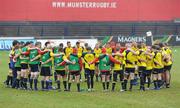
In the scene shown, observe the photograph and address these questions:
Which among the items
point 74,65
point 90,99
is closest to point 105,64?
point 74,65

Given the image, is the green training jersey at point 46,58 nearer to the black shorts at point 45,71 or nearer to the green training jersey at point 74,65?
the black shorts at point 45,71

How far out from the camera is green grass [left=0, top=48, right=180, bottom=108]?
69.4 feet

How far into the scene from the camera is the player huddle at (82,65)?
25.7 m

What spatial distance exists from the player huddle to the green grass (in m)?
0.68

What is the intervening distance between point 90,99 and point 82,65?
417 centimetres

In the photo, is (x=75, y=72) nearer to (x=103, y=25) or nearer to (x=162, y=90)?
(x=162, y=90)

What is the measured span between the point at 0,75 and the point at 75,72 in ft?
27.4

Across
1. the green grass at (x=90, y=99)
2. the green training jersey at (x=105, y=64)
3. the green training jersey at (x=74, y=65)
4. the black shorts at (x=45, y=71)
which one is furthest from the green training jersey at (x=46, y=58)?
the green training jersey at (x=105, y=64)

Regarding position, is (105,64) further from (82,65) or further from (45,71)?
(45,71)

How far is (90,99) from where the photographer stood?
75.0ft

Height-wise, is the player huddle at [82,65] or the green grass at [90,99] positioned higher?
the player huddle at [82,65]

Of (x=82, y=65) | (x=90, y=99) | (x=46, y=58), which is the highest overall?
(x=46, y=58)

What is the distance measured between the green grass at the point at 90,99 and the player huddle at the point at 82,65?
681 mm

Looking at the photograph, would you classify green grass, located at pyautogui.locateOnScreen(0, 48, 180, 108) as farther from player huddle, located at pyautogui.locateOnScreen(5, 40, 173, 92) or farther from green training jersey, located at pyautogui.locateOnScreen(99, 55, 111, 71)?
green training jersey, located at pyautogui.locateOnScreen(99, 55, 111, 71)
